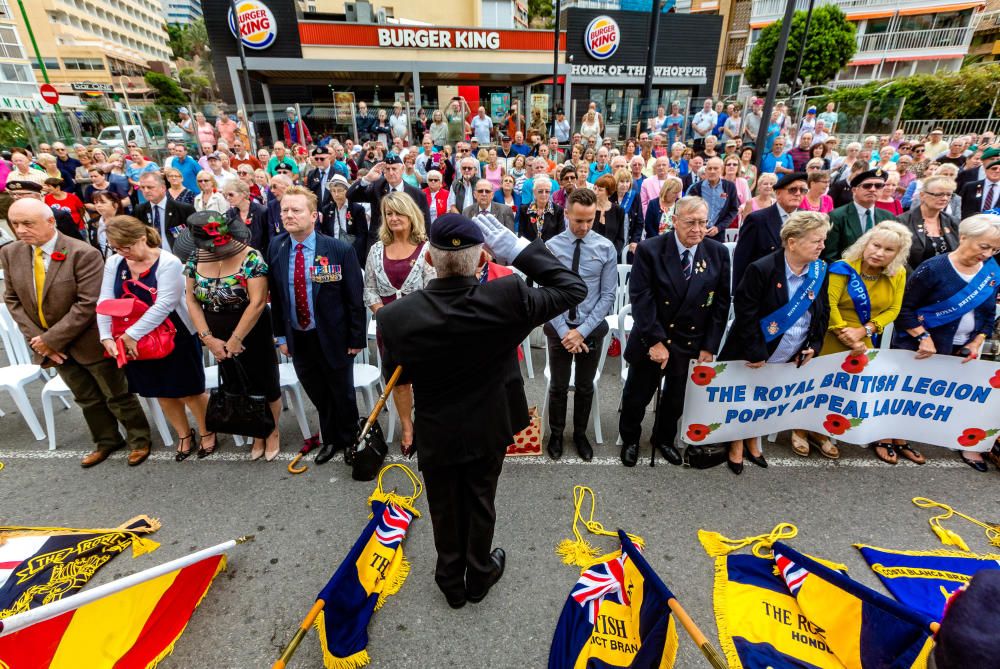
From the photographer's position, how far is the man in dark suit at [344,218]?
6.32 m

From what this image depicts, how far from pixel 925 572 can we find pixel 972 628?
7.80 feet

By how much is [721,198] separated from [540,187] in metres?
2.53

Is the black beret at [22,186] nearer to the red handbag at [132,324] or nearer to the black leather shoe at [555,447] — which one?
the red handbag at [132,324]

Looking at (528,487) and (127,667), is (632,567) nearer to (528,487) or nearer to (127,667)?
(528,487)

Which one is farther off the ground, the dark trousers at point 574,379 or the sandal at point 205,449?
the dark trousers at point 574,379

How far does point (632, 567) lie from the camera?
2496 millimetres

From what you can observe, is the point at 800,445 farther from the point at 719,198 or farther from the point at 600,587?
the point at 719,198

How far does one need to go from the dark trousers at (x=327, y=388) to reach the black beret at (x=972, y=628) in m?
3.49

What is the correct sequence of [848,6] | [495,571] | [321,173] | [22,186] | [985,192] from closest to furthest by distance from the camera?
[495,571] → [22,186] → [985,192] → [321,173] → [848,6]

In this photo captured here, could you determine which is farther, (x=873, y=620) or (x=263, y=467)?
(x=263, y=467)

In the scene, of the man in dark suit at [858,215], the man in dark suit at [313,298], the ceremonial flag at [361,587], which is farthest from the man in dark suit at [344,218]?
the man in dark suit at [858,215]

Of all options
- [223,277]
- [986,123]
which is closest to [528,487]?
[223,277]

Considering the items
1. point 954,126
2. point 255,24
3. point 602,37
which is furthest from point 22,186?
point 602,37

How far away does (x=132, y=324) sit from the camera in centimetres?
357
